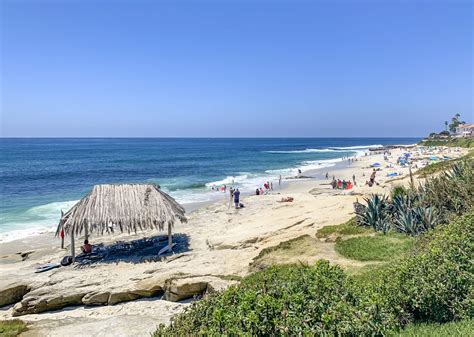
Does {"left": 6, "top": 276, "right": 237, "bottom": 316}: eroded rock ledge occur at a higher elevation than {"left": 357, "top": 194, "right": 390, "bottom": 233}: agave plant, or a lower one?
lower

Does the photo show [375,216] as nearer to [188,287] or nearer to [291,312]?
[188,287]

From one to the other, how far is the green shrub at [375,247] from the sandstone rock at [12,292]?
30.9ft

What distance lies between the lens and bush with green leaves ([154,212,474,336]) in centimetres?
430

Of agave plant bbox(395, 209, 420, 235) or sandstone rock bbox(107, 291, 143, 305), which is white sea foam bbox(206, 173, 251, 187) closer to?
agave plant bbox(395, 209, 420, 235)

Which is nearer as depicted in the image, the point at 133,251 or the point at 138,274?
the point at 138,274

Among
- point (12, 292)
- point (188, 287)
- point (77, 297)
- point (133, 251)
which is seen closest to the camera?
point (188, 287)

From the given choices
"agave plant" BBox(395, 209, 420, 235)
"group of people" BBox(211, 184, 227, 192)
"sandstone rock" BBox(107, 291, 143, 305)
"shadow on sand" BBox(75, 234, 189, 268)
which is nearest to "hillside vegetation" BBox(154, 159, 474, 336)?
"agave plant" BBox(395, 209, 420, 235)

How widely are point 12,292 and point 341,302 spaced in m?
10.5

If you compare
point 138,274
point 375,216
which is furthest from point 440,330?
point 138,274

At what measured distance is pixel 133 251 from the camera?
49.3 feet

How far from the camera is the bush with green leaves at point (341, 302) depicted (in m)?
4.30

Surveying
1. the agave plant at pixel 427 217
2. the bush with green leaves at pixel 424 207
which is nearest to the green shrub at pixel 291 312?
the agave plant at pixel 427 217

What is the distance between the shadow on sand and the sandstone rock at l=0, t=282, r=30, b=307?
2.43m

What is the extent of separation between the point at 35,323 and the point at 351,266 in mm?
7911
